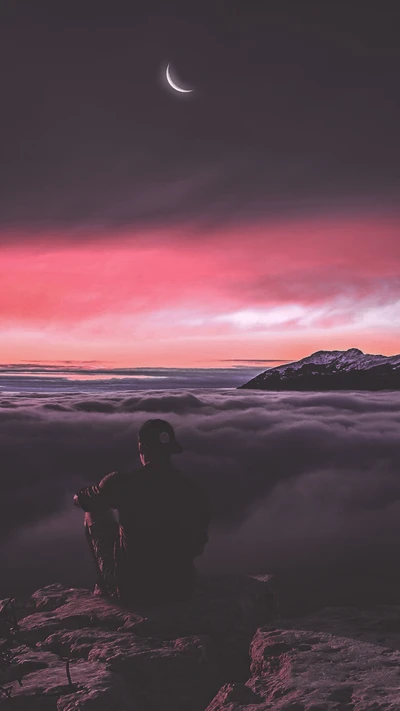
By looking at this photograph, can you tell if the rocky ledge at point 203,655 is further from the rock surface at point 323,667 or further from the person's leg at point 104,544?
the person's leg at point 104,544

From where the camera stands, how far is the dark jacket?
281 inches

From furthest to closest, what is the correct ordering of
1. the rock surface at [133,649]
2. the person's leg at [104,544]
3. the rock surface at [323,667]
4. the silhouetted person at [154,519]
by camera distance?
1. the person's leg at [104,544]
2. the silhouetted person at [154,519]
3. the rock surface at [133,649]
4. the rock surface at [323,667]

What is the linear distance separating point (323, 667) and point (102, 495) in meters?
2.81

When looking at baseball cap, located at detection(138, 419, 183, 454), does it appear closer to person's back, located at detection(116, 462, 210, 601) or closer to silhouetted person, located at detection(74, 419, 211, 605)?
silhouetted person, located at detection(74, 419, 211, 605)

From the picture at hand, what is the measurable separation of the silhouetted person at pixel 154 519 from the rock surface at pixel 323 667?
117 centimetres

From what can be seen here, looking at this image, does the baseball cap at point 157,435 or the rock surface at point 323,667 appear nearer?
the rock surface at point 323,667

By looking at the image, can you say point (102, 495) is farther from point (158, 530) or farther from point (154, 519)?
point (158, 530)

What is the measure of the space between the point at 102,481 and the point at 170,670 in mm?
1997

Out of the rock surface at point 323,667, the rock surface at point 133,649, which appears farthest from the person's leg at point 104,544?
the rock surface at point 323,667

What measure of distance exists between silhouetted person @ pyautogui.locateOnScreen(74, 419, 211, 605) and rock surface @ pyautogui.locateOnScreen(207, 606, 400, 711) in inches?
46.1

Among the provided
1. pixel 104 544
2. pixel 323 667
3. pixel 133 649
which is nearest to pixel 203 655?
pixel 133 649

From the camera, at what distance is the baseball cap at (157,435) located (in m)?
6.97

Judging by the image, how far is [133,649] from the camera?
6324 millimetres

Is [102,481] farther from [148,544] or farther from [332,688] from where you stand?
[332,688]
